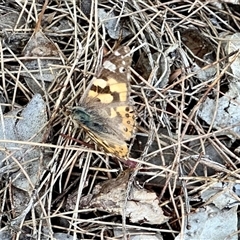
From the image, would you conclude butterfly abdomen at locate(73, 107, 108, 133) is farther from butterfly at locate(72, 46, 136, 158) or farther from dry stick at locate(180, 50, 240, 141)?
dry stick at locate(180, 50, 240, 141)

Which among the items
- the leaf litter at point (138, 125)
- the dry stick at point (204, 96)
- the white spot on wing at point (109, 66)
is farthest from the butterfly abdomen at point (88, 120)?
the dry stick at point (204, 96)

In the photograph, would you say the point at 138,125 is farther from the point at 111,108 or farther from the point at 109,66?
the point at 109,66

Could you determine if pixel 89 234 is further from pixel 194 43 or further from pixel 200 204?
pixel 194 43

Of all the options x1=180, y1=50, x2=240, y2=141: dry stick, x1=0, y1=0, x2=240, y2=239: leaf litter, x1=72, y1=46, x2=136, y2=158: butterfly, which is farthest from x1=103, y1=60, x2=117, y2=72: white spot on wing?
x1=180, y1=50, x2=240, y2=141: dry stick

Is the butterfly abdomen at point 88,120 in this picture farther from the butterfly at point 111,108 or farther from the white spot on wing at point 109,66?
the white spot on wing at point 109,66

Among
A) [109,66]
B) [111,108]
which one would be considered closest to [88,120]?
[111,108]

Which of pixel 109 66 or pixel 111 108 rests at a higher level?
pixel 109 66

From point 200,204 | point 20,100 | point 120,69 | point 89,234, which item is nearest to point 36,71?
point 20,100
